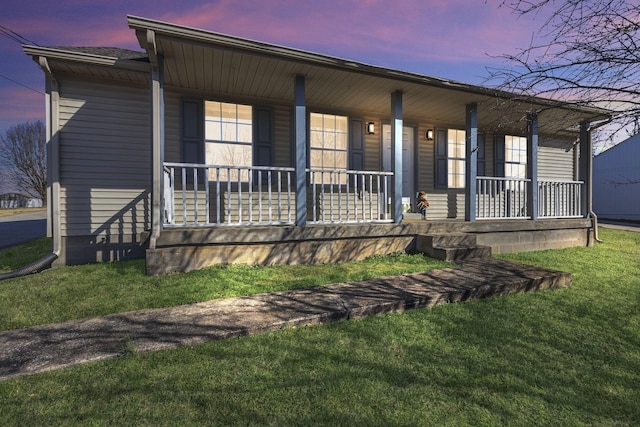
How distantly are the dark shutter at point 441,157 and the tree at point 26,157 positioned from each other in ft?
136

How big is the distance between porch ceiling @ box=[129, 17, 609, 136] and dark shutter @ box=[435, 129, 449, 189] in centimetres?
78

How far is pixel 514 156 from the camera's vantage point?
9.01m

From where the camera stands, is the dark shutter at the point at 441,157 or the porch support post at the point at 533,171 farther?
the dark shutter at the point at 441,157

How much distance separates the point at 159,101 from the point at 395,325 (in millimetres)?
4286

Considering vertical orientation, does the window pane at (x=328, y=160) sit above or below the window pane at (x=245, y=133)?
below

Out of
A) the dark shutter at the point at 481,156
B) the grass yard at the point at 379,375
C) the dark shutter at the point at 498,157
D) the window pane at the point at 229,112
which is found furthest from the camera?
the dark shutter at the point at 498,157

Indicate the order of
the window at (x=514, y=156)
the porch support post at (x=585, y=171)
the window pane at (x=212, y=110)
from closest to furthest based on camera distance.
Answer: the window pane at (x=212, y=110) → the porch support post at (x=585, y=171) → the window at (x=514, y=156)

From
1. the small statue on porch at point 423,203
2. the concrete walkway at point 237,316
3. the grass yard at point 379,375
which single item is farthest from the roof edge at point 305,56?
the small statue on porch at point 423,203

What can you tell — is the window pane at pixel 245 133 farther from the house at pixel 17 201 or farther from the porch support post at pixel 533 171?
the house at pixel 17 201

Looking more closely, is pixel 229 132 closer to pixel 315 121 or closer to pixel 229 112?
pixel 229 112

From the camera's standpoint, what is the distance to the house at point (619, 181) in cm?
1842

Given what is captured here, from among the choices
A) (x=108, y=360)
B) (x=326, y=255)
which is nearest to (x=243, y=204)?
(x=326, y=255)

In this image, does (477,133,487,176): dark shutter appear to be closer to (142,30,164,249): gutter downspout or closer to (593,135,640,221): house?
(142,30,164,249): gutter downspout

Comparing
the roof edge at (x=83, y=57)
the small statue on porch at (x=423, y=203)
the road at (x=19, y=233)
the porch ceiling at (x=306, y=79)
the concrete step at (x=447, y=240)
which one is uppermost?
the roof edge at (x=83, y=57)
